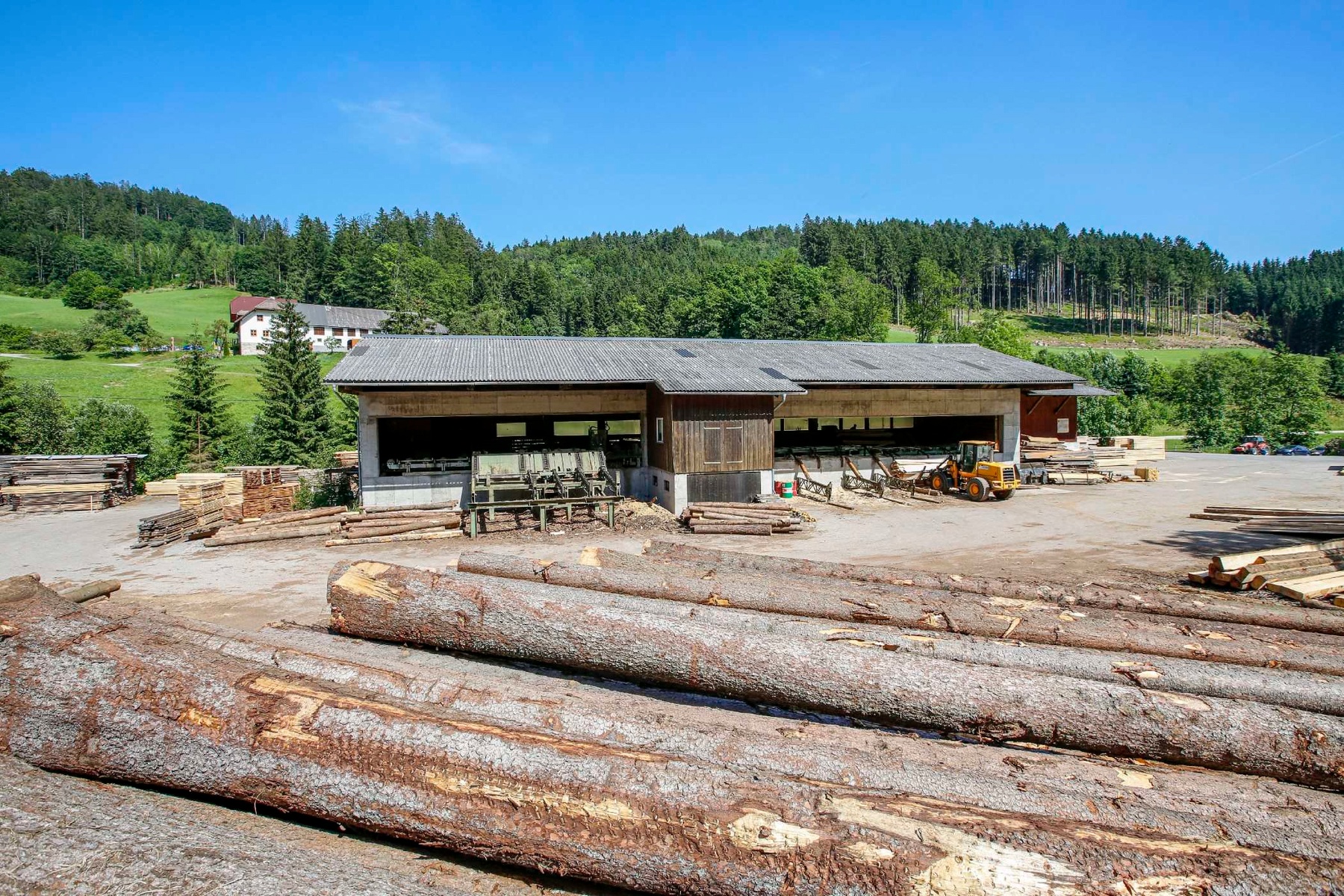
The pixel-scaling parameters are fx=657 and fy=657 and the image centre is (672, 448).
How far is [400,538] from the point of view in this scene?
52.0 ft

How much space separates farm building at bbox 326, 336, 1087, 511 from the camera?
18.9 meters

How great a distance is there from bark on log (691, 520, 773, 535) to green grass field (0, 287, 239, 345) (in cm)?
6234

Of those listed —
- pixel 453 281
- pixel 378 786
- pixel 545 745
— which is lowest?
pixel 378 786

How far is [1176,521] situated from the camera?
17047mm

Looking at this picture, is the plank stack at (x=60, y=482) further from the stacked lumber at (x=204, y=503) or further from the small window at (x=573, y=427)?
the small window at (x=573, y=427)

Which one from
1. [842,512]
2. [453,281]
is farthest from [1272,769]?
[453,281]

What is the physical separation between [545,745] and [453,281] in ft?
302

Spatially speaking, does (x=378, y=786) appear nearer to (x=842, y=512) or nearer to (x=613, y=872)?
(x=613, y=872)

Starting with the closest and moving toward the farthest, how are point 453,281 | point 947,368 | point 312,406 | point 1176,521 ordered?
point 1176,521 < point 947,368 < point 312,406 < point 453,281

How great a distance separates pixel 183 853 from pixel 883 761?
393cm

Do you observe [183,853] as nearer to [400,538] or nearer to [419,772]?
[419,772]

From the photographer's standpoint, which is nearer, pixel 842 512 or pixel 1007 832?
pixel 1007 832

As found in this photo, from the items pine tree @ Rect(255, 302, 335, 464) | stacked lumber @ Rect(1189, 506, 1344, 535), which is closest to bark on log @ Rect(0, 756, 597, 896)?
stacked lumber @ Rect(1189, 506, 1344, 535)

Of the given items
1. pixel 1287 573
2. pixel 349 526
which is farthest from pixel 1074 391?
pixel 349 526
